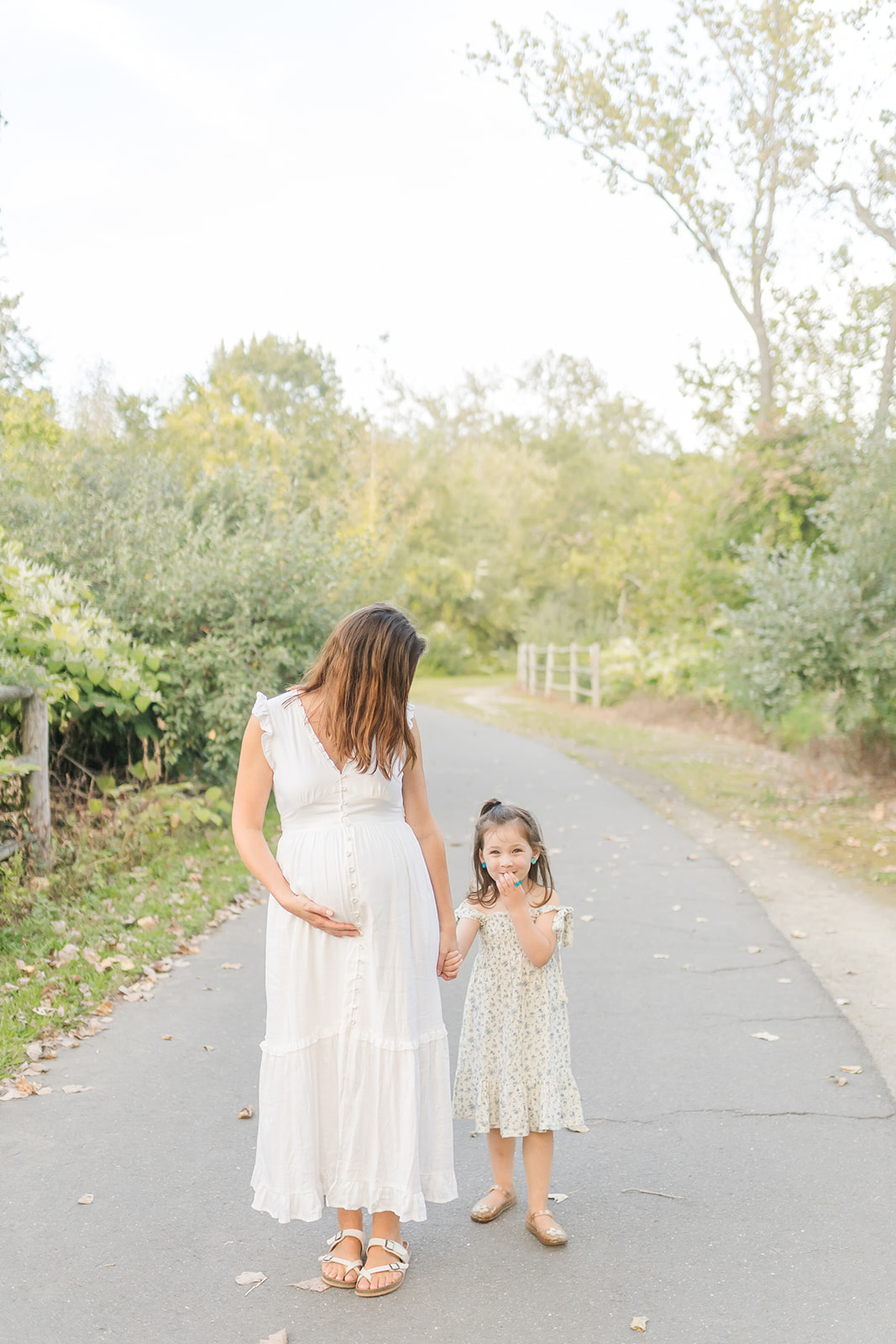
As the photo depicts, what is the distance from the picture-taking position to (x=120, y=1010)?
5.86 m

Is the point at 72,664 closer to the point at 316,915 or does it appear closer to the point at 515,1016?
the point at 515,1016

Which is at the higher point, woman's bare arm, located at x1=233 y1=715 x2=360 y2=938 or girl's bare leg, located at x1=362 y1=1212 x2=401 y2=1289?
woman's bare arm, located at x1=233 y1=715 x2=360 y2=938

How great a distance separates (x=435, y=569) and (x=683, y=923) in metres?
38.7

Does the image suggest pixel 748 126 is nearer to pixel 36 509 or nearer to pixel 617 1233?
pixel 36 509

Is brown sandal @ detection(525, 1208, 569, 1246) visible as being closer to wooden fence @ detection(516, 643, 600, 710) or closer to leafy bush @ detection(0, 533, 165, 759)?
leafy bush @ detection(0, 533, 165, 759)

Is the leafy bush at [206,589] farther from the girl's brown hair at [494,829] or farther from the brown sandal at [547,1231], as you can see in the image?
the brown sandal at [547,1231]

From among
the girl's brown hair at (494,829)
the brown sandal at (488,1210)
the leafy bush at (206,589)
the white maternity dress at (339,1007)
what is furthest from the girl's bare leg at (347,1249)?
the leafy bush at (206,589)

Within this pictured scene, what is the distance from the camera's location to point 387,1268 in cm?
328

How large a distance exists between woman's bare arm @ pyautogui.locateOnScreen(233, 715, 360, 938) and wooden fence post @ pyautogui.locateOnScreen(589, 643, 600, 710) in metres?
25.7

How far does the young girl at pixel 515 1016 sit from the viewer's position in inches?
141

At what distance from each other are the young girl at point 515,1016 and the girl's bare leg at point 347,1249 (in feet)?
1.45

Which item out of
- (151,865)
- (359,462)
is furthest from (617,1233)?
(359,462)

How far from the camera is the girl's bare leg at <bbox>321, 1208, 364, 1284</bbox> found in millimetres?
3309

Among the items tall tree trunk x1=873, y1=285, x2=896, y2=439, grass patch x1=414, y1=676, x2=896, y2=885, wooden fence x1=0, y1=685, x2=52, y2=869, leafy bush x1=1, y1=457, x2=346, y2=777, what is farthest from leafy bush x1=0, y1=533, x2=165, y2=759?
tall tree trunk x1=873, y1=285, x2=896, y2=439
